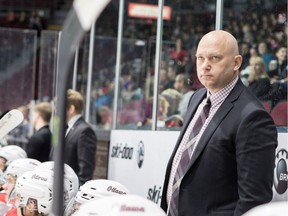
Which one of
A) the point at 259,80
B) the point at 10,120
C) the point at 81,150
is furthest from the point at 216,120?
the point at 81,150

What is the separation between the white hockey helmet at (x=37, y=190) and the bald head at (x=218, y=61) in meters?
1.42

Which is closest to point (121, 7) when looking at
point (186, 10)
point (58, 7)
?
point (186, 10)

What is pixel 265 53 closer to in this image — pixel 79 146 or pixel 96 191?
pixel 79 146

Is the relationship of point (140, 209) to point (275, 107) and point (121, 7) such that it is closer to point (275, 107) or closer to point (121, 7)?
point (275, 107)

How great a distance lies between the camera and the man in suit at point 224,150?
4281 mm

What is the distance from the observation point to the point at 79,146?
7977 mm

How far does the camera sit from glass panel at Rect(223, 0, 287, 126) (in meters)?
6.03

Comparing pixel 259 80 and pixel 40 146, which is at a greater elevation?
pixel 259 80

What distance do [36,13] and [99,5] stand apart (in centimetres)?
2239

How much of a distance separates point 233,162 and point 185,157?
0.28m

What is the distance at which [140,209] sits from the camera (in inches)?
119

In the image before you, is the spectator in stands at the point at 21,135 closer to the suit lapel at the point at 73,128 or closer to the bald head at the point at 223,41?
the suit lapel at the point at 73,128

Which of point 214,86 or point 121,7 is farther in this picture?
point 121,7

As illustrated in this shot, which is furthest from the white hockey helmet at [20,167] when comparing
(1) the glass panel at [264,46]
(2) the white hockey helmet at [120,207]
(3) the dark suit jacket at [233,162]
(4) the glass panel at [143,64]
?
(2) the white hockey helmet at [120,207]
